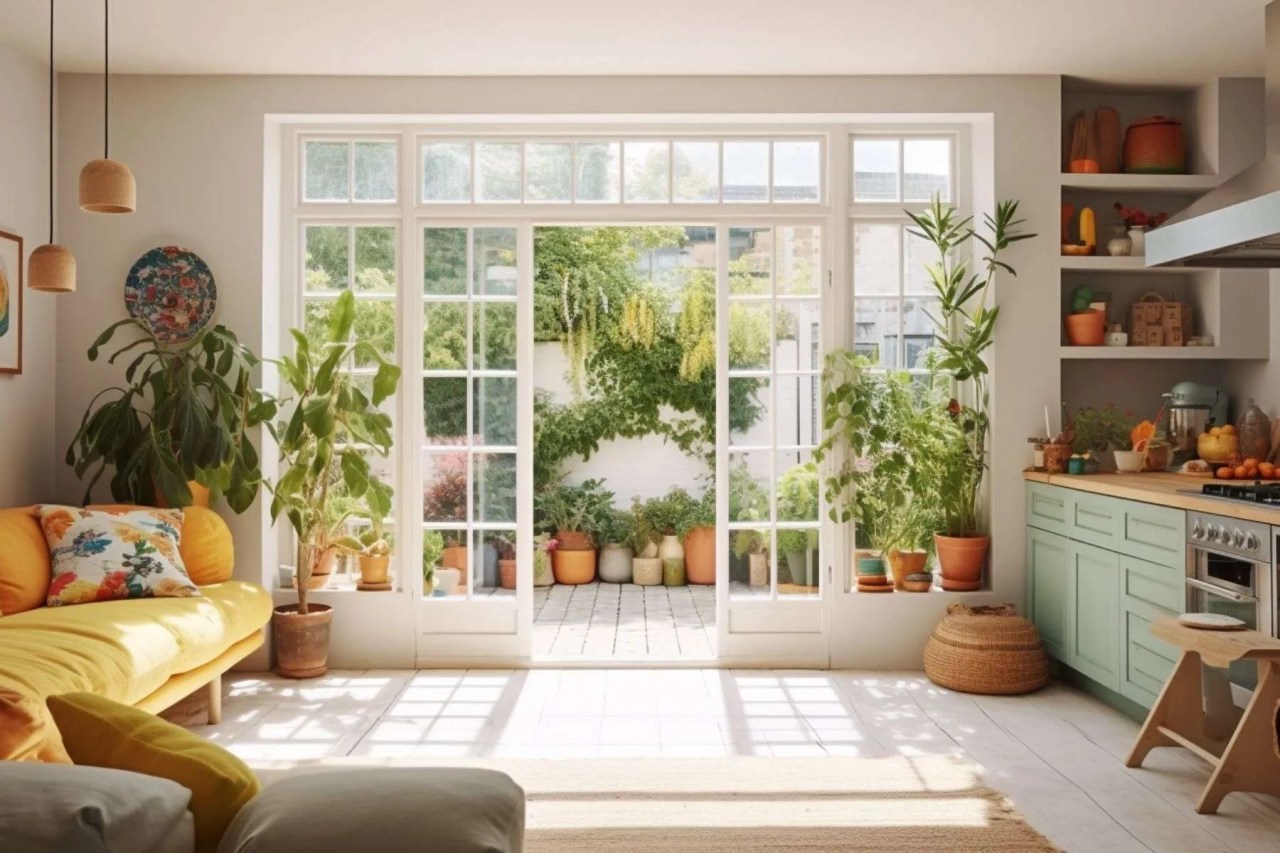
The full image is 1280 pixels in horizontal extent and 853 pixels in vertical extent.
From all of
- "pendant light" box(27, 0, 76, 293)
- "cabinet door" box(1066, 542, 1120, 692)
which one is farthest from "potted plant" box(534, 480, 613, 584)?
"pendant light" box(27, 0, 76, 293)

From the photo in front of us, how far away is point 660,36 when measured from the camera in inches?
175

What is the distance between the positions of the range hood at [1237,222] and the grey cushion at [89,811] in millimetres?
3325

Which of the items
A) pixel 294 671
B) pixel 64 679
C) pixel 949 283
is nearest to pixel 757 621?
pixel 949 283

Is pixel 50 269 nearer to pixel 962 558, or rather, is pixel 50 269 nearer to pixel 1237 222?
pixel 1237 222

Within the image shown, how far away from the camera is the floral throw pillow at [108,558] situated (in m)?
3.93

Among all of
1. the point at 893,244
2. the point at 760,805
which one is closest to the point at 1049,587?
the point at 893,244

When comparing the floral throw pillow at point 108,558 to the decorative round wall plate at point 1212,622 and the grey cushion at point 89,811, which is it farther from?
the decorative round wall plate at point 1212,622

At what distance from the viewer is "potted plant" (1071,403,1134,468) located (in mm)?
4996

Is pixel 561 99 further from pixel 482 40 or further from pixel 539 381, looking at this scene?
pixel 539 381

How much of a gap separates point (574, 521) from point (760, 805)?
4.76 m

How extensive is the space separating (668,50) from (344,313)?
195 cm

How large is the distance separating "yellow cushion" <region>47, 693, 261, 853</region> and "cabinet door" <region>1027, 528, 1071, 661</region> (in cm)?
390

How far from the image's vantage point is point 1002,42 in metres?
4.56

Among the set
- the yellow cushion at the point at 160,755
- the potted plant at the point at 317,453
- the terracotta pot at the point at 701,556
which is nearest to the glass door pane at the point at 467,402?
the potted plant at the point at 317,453
